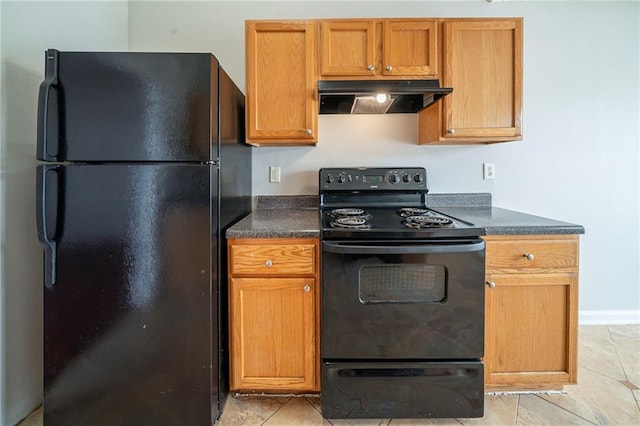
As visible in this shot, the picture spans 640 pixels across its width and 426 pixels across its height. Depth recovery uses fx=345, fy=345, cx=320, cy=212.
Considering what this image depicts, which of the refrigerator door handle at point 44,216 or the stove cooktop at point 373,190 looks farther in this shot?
the stove cooktop at point 373,190

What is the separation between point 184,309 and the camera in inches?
55.3

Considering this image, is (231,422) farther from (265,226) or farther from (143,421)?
(265,226)

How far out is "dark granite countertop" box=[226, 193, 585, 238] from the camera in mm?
1557

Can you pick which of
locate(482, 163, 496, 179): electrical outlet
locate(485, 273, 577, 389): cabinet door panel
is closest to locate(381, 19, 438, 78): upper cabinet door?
locate(482, 163, 496, 179): electrical outlet

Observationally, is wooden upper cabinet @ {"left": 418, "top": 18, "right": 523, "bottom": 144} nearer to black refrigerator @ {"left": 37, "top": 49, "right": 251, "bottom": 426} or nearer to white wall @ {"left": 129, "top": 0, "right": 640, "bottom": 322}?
white wall @ {"left": 129, "top": 0, "right": 640, "bottom": 322}

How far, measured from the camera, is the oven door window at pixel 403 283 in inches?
58.7

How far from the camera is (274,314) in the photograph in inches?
62.3

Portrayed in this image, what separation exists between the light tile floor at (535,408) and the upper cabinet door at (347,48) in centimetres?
172

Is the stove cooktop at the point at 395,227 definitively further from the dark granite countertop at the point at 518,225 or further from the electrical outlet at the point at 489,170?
the electrical outlet at the point at 489,170

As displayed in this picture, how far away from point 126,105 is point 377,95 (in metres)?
1.21

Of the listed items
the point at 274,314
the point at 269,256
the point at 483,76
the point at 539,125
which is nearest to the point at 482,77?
the point at 483,76

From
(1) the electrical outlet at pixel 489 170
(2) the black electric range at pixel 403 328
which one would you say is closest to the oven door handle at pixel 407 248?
(2) the black electric range at pixel 403 328

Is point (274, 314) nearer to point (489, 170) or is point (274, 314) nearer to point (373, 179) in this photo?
point (373, 179)

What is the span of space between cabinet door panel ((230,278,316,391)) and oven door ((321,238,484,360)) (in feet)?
0.47
